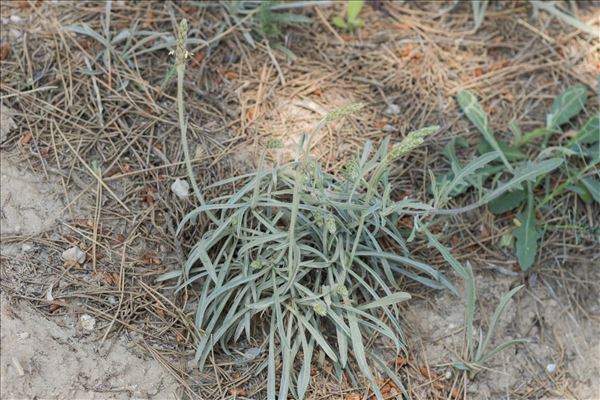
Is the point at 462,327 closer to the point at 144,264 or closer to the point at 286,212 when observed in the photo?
the point at 286,212

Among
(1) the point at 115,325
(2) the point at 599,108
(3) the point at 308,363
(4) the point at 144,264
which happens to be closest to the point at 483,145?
(2) the point at 599,108

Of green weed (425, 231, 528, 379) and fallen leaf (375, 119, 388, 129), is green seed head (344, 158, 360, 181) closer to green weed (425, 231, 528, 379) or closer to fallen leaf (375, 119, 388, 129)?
green weed (425, 231, 528, 379)

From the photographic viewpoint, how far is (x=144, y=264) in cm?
238

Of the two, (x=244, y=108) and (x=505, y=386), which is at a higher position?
(x=244, y=108)

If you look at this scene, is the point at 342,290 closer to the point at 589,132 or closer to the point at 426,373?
the point at 426,373

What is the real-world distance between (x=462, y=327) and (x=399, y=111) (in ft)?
3.13

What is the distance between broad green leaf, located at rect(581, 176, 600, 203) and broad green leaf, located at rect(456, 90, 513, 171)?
301mm

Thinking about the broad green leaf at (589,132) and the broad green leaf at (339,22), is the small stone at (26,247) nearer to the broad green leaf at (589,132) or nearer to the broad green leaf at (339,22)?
the broad green leaf at (339,22)

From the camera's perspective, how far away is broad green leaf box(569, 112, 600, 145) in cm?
275

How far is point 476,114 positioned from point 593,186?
0.55m

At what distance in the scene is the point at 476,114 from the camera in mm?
2824

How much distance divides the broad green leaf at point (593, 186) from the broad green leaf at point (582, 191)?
0.02 metres

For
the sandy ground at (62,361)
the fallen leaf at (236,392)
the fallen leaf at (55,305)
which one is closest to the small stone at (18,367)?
the sandy ground at (62,361)

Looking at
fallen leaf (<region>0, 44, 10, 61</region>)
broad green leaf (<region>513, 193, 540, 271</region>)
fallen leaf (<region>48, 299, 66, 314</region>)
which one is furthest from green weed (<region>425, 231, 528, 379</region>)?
fallen leaf (<region>0, 44, 10, 61</region>)
